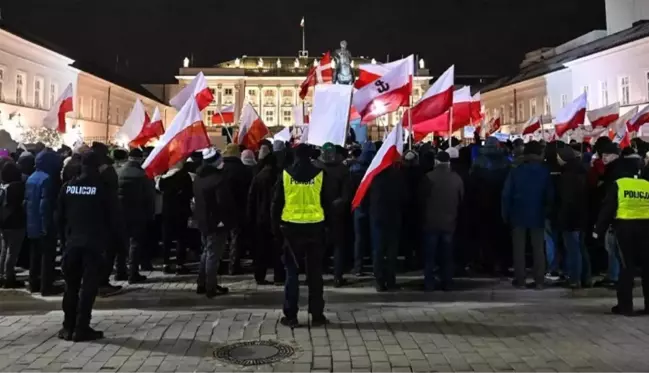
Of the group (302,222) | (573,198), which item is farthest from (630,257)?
(302,222)

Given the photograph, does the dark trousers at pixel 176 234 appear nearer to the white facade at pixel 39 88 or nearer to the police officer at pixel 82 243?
the police officer at pixel 82 243

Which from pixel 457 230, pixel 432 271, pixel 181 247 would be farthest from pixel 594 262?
pixel 181 247

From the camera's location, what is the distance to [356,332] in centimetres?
716

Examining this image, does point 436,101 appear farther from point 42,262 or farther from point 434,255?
point 42,262

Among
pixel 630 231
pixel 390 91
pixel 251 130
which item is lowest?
pixel 630 231

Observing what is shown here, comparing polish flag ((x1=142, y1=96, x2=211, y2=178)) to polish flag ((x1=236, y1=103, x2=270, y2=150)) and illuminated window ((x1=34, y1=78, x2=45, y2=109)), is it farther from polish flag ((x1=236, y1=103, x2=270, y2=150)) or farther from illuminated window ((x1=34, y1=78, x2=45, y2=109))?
illuminated window ((x1=34, y1=78, x2=45, y2=109))

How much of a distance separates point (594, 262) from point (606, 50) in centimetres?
3969

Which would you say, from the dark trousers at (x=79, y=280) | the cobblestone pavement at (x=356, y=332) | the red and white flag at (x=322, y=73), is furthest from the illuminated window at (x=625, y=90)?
the dark trousers at (x=79, y=280)

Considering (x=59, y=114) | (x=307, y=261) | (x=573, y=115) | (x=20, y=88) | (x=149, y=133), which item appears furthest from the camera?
(x=20, y=88)

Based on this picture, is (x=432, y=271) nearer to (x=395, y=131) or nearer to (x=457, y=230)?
(x=457, y=230)

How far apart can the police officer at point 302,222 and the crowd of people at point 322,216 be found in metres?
0.02

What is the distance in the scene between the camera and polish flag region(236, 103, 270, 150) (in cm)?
1538

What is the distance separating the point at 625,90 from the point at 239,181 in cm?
4132

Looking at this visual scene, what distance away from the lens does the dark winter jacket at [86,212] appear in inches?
271
